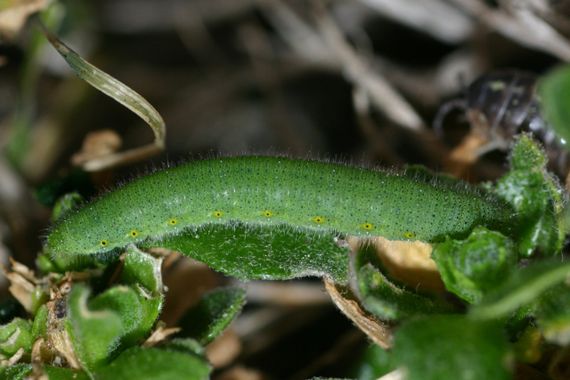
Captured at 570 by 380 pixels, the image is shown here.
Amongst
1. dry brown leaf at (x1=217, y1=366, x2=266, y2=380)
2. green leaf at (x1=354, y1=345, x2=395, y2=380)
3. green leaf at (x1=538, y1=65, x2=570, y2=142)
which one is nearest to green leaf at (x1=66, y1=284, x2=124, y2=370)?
dry brown leaf at (x1=217, y1=366, x2=266, y2=380)

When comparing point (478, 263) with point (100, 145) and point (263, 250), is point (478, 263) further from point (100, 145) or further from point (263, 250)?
point (100, 145)

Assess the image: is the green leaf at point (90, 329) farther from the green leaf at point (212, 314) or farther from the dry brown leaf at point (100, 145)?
the dry brown leaf at point (100, 145)

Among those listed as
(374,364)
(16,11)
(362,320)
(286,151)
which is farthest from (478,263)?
(16,11)

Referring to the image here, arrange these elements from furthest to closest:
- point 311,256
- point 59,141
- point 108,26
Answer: point 108,26, point 59,141, point 311,256

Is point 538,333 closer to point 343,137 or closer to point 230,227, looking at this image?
point 230,227

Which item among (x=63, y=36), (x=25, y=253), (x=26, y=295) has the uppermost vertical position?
(x=63, y=36)

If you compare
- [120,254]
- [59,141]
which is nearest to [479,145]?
[120,254]
